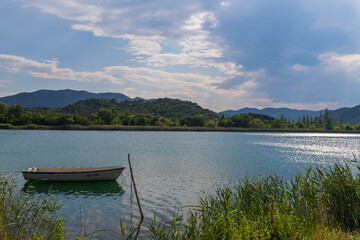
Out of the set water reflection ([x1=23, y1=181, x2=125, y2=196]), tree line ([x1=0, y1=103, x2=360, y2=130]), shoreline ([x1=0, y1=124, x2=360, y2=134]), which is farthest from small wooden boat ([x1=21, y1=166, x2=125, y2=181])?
tree line ([x1=0, y1=103, x2=360, y2=130])

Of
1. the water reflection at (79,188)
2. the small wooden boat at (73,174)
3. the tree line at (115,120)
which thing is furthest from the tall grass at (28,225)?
the tree line at (115,120)

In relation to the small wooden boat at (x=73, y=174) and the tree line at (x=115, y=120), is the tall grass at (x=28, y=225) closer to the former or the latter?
the small wooden boat at (x=73, y=174)

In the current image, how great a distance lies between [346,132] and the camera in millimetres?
149250

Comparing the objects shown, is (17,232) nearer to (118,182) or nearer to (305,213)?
(305,213)

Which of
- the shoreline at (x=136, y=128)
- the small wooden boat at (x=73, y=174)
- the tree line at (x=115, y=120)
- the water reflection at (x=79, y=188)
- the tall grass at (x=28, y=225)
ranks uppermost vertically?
the tree line at (x=115, y=120)

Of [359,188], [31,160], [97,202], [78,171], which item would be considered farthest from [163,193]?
[31,160]

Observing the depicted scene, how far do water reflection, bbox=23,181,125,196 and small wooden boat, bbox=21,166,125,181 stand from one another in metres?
0.37

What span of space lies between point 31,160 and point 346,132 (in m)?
163

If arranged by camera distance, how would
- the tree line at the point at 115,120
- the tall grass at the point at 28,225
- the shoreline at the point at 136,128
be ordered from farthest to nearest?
1. the tree line at the point at 115,120
2. the shoreline at the point at 136,128
3. the tall grass at the point at 28,225

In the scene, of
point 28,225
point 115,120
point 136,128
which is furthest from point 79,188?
point 115,120

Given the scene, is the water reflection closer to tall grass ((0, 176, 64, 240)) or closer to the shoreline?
tall grass ((0, 176, 64, 240))

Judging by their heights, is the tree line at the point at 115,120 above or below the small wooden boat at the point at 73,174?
above

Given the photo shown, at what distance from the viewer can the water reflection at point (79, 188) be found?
17434 mm

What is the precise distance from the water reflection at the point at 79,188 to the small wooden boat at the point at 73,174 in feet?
1.21
